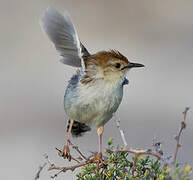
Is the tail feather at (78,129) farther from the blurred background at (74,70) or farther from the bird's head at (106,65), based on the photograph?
the blurred background at (74,70)

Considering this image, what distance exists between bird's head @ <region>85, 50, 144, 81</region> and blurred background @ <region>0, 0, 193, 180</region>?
474 cm

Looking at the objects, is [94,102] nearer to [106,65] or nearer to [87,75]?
[87,75]

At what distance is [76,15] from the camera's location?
591 inches

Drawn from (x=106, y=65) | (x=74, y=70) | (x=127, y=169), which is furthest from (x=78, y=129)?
(x=74, y=70)

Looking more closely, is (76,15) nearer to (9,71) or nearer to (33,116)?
(9,71)

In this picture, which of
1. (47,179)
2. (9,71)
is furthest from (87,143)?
(9,71)

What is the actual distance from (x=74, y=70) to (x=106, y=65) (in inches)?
292

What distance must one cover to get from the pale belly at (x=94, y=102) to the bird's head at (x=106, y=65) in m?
0.14

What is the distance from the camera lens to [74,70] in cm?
1287

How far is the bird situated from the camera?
211 inches

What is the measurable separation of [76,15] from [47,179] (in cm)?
646

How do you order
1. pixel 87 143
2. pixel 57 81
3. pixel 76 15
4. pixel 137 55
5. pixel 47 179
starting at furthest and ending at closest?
pixel 76 15, pixel 137 55, pixel 57 81, pixel 87 143, pixel 47 179

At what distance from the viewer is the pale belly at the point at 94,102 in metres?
5.32

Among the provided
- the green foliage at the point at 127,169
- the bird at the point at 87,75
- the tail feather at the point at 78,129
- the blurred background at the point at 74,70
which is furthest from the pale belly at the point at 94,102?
the blurred background at the point at 74,70
